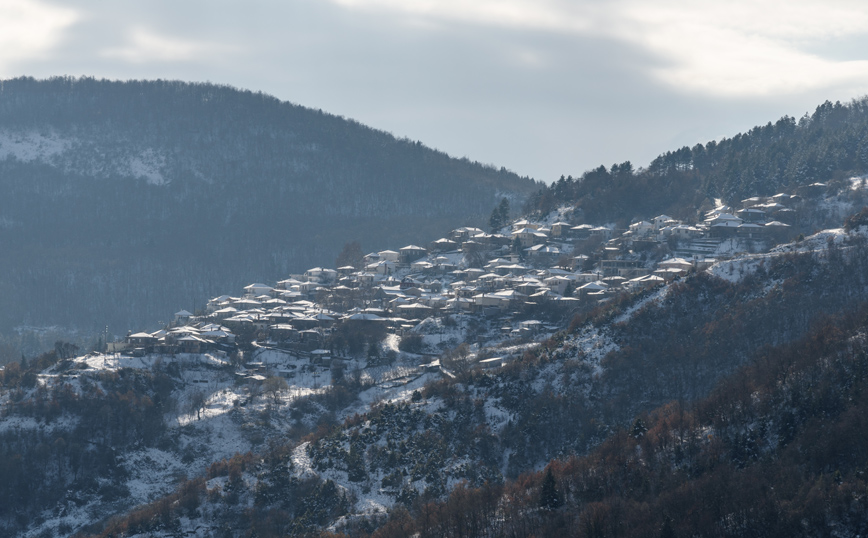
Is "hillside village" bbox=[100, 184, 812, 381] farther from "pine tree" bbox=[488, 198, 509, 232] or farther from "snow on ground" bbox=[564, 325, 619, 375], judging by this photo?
"snow on ground" bbox=[564, 325, 619, 375]

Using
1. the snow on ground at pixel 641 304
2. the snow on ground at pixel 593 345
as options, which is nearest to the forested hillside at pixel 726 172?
the snow on ground at pixel 641 304

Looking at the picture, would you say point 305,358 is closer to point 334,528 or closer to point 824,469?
point 334,528

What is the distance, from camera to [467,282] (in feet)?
412

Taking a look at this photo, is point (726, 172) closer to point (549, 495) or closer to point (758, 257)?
point (758, 257)

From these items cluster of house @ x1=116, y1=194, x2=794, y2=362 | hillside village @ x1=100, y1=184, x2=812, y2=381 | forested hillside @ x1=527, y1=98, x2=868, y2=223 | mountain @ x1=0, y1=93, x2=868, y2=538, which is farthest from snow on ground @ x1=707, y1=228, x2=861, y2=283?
forested hillside @ x1=527, y1=98, x2=868, y2=223

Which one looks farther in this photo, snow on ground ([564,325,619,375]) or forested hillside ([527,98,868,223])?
forested hillside ([527,98,868,223])

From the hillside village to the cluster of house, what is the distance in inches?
6.9

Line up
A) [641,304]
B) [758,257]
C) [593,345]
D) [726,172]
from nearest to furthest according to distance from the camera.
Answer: [593,345] < [641,304] < [758,257] < [726,172]

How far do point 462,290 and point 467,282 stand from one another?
22.6 ft

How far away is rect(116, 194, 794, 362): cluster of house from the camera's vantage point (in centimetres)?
10881

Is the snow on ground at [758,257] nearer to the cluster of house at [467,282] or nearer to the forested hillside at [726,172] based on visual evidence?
the cluster of house at [467,282]

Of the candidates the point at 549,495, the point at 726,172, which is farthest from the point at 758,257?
the point at 726,172

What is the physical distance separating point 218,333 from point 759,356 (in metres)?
52.0

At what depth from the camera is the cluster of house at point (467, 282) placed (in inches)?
4284
